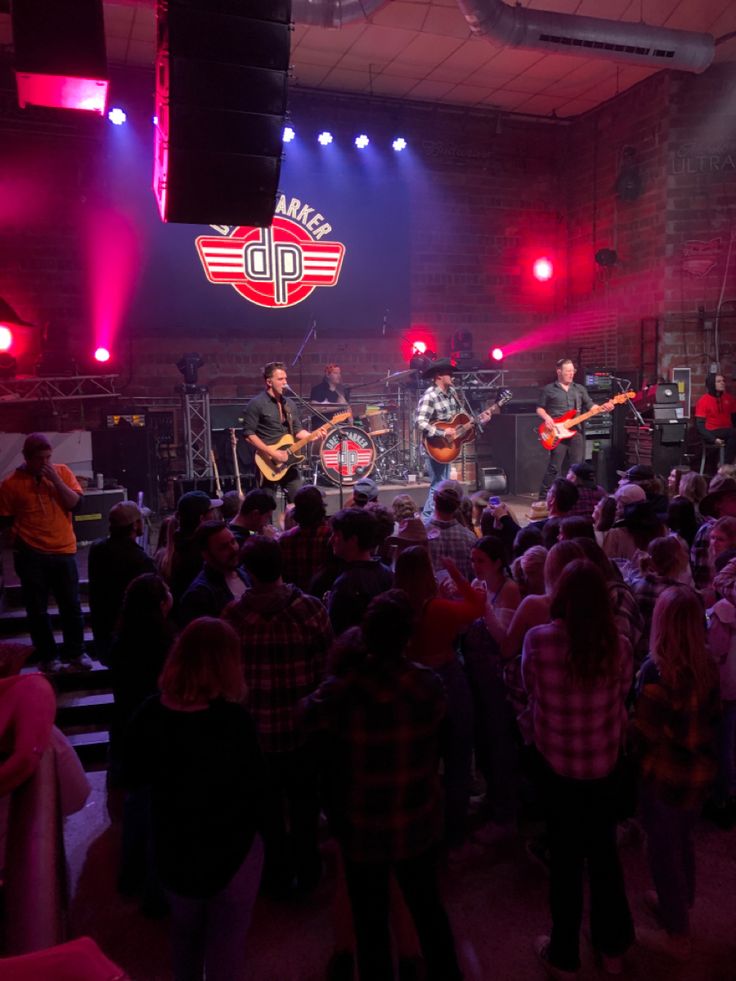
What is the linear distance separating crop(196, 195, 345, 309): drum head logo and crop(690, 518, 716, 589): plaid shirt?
287 inches

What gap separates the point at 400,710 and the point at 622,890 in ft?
3.59

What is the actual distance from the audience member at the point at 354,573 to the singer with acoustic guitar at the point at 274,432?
3742 millimetres

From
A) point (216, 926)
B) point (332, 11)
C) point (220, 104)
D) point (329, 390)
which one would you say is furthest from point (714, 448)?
point (216, 926)

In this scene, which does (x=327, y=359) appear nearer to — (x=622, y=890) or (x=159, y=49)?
(x=159, y=49)

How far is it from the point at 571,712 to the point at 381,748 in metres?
0.67

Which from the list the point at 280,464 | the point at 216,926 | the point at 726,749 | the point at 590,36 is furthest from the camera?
the point at 590,36

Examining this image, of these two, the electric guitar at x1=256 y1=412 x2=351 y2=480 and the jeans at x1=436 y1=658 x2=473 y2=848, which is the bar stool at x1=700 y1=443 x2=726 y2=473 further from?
the jeans at x1=436 y1=658 x2=473 y2=848

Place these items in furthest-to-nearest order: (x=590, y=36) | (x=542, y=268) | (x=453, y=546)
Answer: (x=542, y=268), (x=590, y=36), (x=453, y=546)

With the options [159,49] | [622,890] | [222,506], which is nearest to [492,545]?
[622,890]

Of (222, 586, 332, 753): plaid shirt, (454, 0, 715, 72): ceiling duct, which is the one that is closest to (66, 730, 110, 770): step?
(222, 586, 332, 753): plaid shirt

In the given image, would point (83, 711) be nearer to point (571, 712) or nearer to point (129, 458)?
point (571, 712)

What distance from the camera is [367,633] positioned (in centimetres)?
208

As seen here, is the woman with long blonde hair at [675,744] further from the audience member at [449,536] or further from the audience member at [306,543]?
the audience member at [306,543]

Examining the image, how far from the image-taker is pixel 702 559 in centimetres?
385
